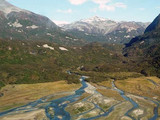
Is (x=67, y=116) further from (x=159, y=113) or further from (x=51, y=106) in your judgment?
(x=159, y=113)

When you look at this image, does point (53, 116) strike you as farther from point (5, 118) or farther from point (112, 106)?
point (112, 106)

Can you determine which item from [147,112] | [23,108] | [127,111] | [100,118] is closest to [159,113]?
[147,112]

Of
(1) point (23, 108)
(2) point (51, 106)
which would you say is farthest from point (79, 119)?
(1) point (23, 108)

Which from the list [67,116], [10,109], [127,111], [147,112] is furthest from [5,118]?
[147,112]

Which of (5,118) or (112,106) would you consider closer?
(5,118)

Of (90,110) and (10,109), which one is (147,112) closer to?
(90,110)

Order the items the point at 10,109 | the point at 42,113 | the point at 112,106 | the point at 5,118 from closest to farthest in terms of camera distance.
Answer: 1. the point at 5,118
2. the point at 42,113
3. the point at 10,109
4. the point at 112,106

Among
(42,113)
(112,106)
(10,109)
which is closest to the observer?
(42,113)

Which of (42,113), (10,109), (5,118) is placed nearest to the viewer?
(5,118)

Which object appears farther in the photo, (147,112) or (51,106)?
(51,106)
